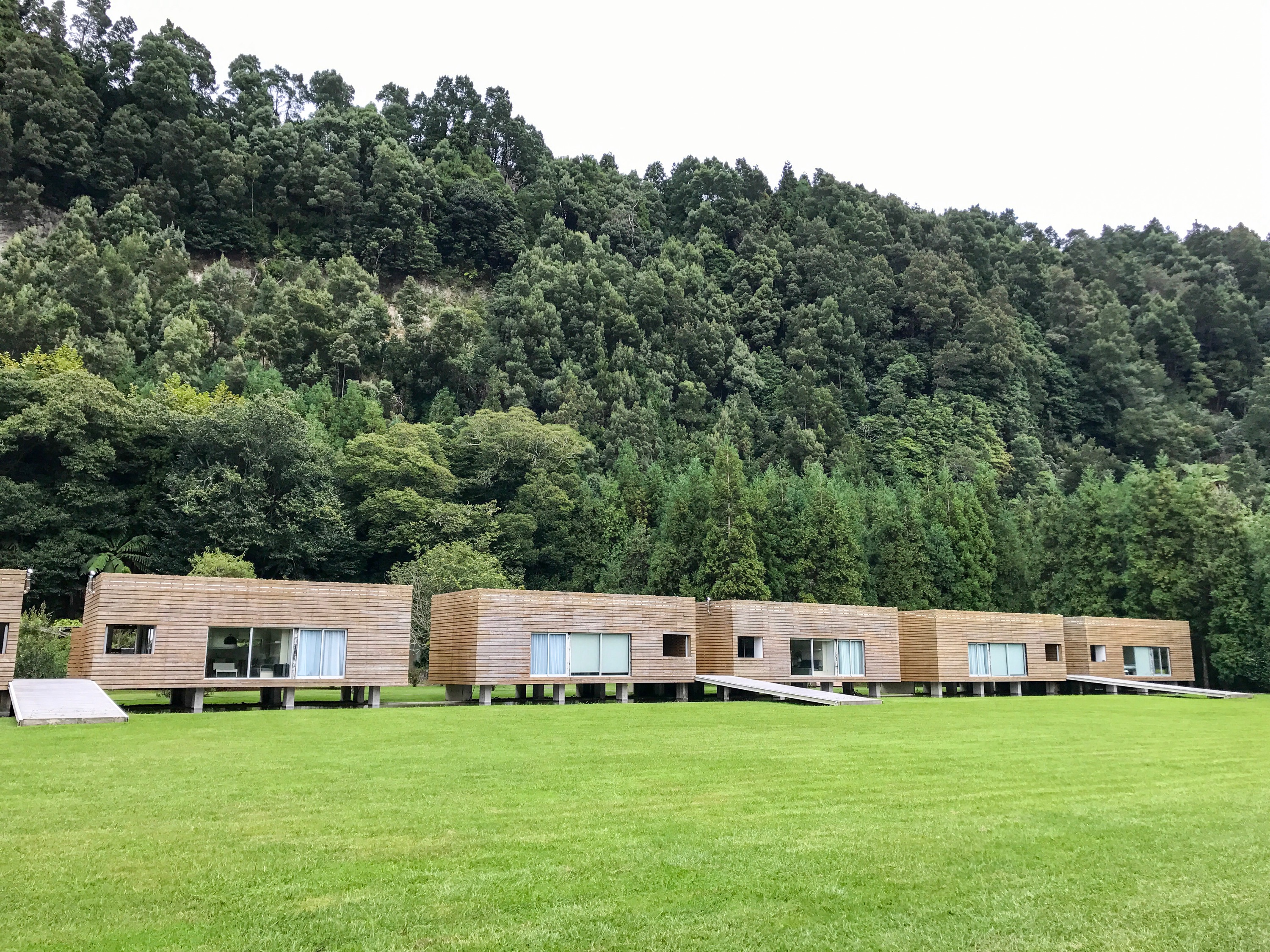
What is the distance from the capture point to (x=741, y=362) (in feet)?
204

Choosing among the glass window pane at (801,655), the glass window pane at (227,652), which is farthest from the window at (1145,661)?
the glass window pane at (227,652)

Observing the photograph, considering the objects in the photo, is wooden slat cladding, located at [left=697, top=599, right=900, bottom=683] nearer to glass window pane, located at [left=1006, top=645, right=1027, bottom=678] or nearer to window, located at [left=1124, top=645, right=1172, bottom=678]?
glass window pane, located at [left=1006, top=645, right=1027, bottom=678]

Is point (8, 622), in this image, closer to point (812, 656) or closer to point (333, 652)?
point (333, 652)

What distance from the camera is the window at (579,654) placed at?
2241cm

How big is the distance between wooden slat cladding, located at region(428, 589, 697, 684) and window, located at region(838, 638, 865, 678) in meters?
4.92

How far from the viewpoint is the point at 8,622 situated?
16703mm

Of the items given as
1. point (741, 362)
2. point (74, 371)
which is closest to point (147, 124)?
point (74, 371)

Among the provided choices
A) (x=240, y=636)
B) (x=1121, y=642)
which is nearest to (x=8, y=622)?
(x=240, y=636)

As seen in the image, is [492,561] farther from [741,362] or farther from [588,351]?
[741,362]

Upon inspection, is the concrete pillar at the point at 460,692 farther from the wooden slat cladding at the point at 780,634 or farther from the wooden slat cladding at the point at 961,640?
the wooden slat cladding at the point at 961,640

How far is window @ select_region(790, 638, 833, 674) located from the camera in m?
26.9

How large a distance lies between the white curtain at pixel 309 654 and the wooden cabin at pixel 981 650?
59.2 feet

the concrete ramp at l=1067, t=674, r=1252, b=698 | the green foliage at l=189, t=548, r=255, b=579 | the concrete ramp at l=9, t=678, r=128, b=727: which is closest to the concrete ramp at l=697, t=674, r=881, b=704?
the concrete ramp at l=1067, t=674, r=1252, b=698

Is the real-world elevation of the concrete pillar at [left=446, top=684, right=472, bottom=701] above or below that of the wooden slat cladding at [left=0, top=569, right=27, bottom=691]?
below
